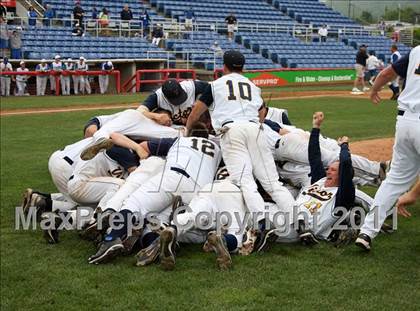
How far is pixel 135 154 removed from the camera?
6383 millimetres

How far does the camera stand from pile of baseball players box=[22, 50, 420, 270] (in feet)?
17.1

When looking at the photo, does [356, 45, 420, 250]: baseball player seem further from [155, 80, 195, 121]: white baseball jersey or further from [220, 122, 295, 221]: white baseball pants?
[155, 80, 195, 121]: white baseball jersey

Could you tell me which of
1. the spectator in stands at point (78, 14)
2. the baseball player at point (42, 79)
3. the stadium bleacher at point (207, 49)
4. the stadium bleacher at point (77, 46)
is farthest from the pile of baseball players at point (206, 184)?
the stadium bleacher at point (207, 49)

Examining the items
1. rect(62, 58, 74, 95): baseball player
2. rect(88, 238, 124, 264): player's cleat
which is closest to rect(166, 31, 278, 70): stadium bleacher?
rect(62, 58, 74, 95): baseball player

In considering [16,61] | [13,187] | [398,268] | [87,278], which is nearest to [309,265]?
[398,268]

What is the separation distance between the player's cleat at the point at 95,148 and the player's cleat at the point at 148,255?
133 cm

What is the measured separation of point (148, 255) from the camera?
4961 millimetres

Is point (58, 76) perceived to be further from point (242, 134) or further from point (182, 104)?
point (242, 134)

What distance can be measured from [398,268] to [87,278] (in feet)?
7.94

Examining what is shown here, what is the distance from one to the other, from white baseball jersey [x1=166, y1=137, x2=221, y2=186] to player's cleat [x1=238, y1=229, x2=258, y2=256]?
0.72 metres

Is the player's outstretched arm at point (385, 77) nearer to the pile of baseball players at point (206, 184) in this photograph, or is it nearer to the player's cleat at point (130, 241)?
the pile of baseball players at point (206, 184)

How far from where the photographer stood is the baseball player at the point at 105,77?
1005 inches

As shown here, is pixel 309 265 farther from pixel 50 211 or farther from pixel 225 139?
pixel 50 211

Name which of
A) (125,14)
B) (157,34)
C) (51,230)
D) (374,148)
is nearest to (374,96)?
(51,230)
